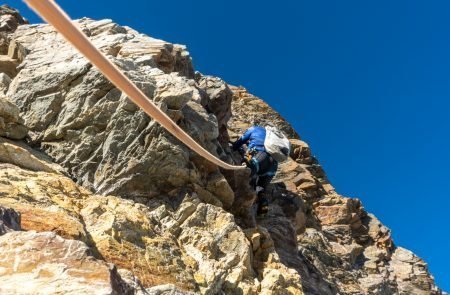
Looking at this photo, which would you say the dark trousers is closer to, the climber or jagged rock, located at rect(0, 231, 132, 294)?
the climber

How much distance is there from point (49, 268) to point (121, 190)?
7901 millimetres

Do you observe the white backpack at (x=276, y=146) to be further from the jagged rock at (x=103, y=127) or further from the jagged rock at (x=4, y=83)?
the jagged rock at (x=4, y=83)

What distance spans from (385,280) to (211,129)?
67.2 feet

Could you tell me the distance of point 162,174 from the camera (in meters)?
14.2

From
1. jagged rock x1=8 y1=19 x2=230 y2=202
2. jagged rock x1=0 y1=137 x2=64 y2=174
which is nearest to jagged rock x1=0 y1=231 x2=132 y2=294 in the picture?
jagged rock x1=0 y1=137 x2=64 y2=174

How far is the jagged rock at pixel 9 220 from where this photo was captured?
21.1 ft

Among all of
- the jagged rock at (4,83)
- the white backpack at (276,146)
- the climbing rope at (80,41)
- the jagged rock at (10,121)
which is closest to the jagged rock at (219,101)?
the white backpack at (276,146)

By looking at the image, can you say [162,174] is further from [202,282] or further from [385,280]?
[385,280]

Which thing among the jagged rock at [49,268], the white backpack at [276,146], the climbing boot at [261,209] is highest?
the white backpack at [276,146]

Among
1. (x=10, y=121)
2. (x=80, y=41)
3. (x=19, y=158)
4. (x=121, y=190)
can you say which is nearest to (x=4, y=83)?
(x=10, y=121)

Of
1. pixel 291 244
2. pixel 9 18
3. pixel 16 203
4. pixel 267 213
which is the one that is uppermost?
pixel 9 18

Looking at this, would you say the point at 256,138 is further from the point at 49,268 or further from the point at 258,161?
the point at 49,268

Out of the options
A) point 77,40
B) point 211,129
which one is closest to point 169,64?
point 211,129

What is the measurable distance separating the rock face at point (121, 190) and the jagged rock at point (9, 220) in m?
0.03
